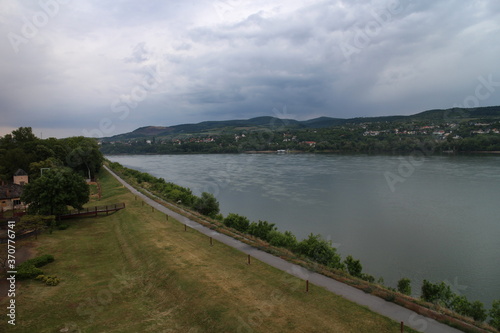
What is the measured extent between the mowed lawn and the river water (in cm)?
842

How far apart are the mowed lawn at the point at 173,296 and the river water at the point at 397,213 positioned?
842cm

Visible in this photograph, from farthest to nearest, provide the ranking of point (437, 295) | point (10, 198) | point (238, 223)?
1. point (10, 198)
2. point (238, 223)
3. point (437, 295)

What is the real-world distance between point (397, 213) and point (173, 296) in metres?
28.3

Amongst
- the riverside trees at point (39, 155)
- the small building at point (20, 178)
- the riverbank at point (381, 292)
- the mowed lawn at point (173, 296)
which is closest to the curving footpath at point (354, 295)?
the riverbank at point (381, 292)

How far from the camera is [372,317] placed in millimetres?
10523

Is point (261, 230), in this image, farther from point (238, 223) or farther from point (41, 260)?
point (41, 260)

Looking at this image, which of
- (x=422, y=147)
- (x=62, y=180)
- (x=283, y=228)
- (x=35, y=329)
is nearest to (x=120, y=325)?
(x=35, y=329)

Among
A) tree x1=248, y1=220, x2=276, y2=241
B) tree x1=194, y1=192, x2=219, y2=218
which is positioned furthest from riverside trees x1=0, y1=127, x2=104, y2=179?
tree x1=248, y1=220, x2=276, y2=241

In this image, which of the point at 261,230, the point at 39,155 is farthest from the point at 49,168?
the point at 261,230

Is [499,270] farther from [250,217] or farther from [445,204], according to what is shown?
[250,217]

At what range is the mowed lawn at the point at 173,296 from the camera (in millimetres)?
10797

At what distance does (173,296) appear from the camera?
43.4 feet

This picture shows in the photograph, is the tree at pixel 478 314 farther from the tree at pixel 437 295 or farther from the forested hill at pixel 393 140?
the forested hill at pixel 393 140

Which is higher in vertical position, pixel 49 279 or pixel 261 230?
pixel 49 279
